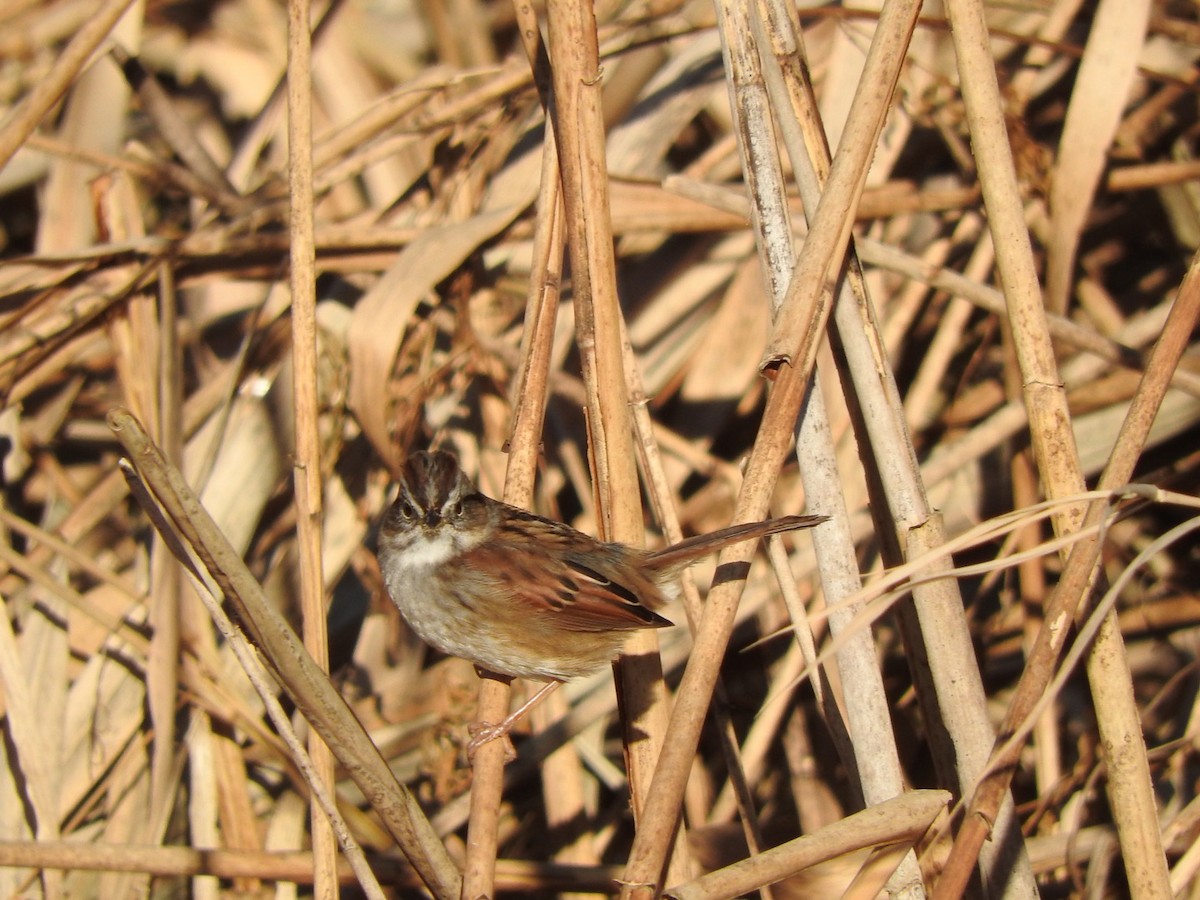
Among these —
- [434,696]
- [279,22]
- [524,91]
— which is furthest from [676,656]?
[279,22]

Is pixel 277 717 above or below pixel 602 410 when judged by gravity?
below

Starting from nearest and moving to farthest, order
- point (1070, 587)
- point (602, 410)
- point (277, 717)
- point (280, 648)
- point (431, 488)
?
point (280, 648) → point (1070, 587) → point (277, 717) → point (602, 410) → point (431, 488)

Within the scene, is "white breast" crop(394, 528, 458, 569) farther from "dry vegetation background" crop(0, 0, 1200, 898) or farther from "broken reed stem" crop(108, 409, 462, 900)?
"broken reed stem" crop(108, 409, 462, 900)

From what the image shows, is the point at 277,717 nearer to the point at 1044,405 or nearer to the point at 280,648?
the point at 280,648

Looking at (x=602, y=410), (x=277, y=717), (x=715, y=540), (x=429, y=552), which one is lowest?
(x=277, y=717)

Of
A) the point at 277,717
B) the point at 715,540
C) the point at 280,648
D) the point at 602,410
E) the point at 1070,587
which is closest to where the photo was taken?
the point at 280,648

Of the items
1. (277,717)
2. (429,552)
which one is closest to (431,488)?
(429,552)

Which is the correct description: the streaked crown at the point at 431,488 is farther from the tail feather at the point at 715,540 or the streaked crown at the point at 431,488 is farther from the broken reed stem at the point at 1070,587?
the broken reed stem at the point at 1070,587

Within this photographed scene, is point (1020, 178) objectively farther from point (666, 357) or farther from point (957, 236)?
point (666, 357)
